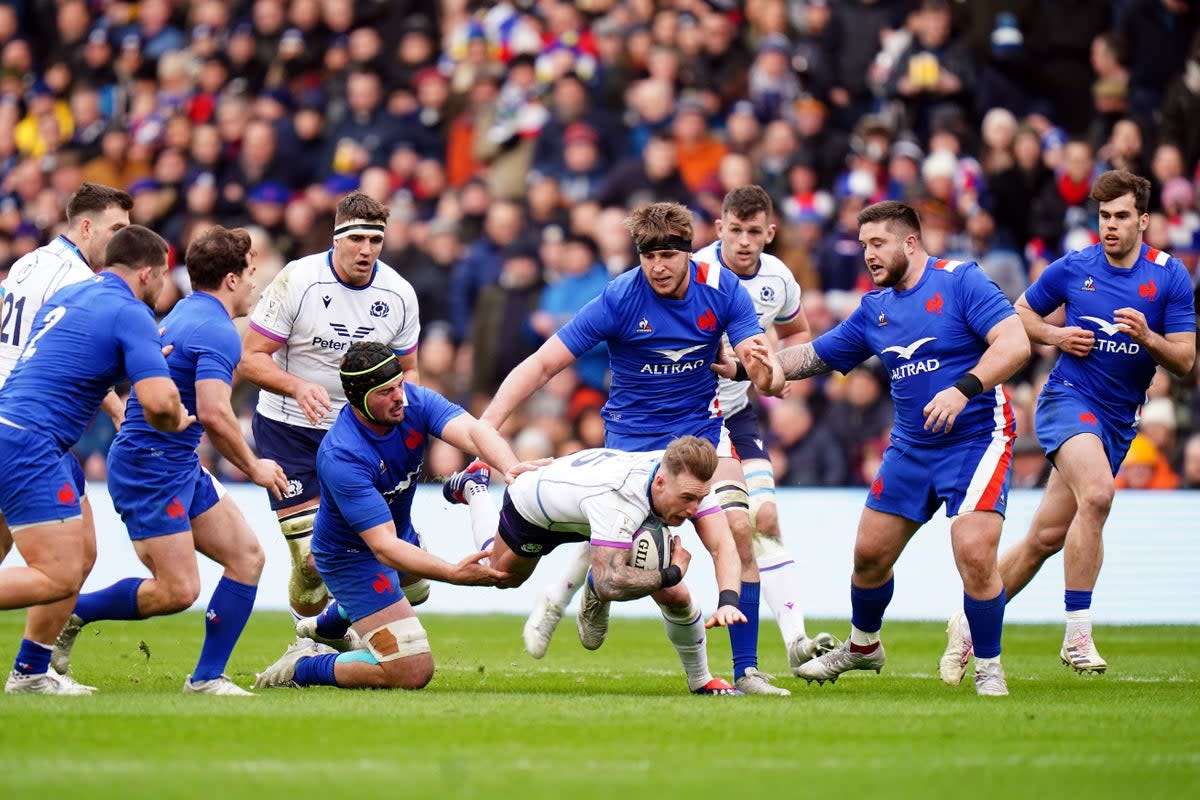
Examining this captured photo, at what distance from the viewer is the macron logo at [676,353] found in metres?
10.7

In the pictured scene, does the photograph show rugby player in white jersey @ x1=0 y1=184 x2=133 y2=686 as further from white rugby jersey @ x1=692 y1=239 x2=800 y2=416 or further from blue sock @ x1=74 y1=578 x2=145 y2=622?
white rugby jersey @ x1=692 y1=239 x2=800 y2=416

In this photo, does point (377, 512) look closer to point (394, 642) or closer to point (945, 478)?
point (394, 642)

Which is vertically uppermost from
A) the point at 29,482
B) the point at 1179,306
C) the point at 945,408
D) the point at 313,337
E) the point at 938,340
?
the point at 1179,306

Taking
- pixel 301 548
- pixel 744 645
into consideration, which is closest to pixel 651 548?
pixel 744 645

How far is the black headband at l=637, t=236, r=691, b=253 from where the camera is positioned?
1032 cm

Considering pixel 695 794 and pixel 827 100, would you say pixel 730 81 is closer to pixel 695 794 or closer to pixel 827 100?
pixel 827 100

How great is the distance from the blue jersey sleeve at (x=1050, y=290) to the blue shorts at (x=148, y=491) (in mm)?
5727

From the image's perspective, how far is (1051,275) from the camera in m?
11.8

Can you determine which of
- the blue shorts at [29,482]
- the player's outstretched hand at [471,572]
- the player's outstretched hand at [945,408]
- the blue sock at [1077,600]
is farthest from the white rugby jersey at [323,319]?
the blue sock at [1077,600]

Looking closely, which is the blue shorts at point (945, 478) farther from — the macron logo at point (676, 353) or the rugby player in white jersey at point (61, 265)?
the rugby player in white jersey at point (61, 265)

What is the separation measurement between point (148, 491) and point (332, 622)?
65.3 inches

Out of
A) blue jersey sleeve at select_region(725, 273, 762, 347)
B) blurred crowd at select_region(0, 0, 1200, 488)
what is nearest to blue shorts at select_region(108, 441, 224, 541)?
blue jersey sleeve at select_region(725, 273, 762, 347)

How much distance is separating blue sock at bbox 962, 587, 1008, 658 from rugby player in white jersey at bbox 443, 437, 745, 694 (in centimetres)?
141

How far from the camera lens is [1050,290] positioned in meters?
11.8
